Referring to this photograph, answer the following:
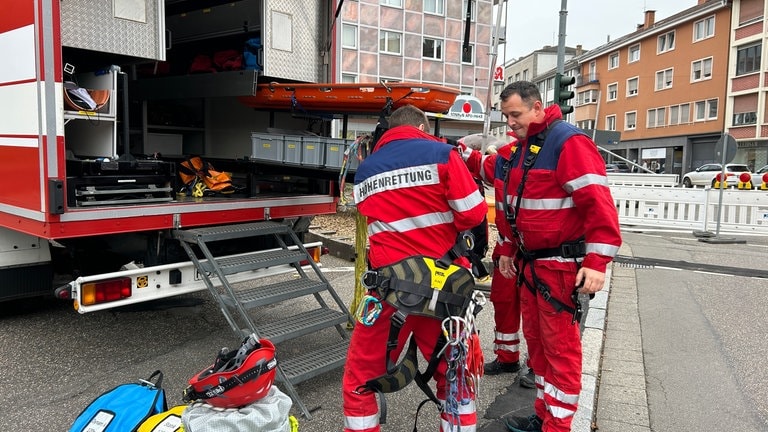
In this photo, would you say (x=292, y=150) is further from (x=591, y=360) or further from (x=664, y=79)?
(x=664, y=79)

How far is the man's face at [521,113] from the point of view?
318cm

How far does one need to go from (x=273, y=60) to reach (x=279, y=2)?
515 millimetres

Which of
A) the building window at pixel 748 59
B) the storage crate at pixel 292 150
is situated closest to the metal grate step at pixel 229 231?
the storage crate at pixel 292 150

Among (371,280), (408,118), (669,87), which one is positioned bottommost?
(371,280)

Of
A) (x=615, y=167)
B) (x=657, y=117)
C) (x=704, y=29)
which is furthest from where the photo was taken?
(x=657, y=117)

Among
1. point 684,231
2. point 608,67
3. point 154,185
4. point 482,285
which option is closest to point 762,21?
point 608,67

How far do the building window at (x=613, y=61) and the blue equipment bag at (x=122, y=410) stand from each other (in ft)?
178

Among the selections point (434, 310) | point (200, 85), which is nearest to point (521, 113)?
point (434, 310)

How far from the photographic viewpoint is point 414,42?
35562 millimetres

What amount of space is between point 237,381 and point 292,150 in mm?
2841

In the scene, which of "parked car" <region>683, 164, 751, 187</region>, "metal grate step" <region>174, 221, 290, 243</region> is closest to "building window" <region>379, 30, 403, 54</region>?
"parked car" <region>683, 164, 751, 187</region>

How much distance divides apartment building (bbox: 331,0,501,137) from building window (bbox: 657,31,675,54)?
16.4m

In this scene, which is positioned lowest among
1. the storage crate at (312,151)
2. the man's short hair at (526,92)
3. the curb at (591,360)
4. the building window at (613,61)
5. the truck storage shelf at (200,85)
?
the curb at (591,360)

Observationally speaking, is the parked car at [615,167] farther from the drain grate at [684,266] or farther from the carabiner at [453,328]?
the carabiner at [453,328]
